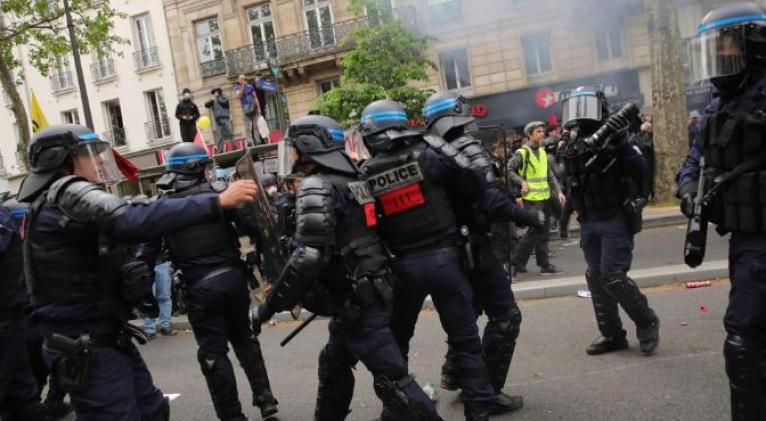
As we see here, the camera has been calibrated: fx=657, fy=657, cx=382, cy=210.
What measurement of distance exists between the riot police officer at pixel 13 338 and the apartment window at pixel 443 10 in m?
17.2

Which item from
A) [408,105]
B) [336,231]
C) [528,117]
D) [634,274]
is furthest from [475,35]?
[336,231]

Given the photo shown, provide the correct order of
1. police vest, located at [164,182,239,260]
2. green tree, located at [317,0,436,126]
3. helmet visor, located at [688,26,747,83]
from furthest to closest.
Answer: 1. green tree, located at [317,0,436,126]
2. police vest, located at [164,182,239,260]
3. helmet visor, located at [688,26,747,83]

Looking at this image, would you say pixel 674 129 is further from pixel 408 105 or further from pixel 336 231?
pixel 336 231

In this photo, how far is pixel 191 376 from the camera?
527cm

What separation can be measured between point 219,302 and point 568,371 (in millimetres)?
2198

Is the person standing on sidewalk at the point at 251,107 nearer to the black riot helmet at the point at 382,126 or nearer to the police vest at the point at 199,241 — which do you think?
the police vest at the point at 199,241

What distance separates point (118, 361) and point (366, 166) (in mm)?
1441

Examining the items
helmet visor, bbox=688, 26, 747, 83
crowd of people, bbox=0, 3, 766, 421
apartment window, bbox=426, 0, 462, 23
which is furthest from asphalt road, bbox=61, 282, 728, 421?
apartment window, bbox=426, 0, 462, 23

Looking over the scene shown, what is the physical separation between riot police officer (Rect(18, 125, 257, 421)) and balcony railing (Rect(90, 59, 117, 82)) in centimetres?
2359

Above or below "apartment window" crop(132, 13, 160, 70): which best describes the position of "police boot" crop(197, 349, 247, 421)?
below

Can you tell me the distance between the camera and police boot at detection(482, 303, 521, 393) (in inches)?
141

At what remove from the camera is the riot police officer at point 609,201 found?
4105 millimetres

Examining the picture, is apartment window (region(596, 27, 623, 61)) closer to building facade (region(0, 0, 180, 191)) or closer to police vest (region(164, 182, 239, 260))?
building facade (region(0, 0, 180, 191))

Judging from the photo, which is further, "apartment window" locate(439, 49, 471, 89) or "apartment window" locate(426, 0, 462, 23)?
"apartment window" locate(439, 49, 471, 89)
